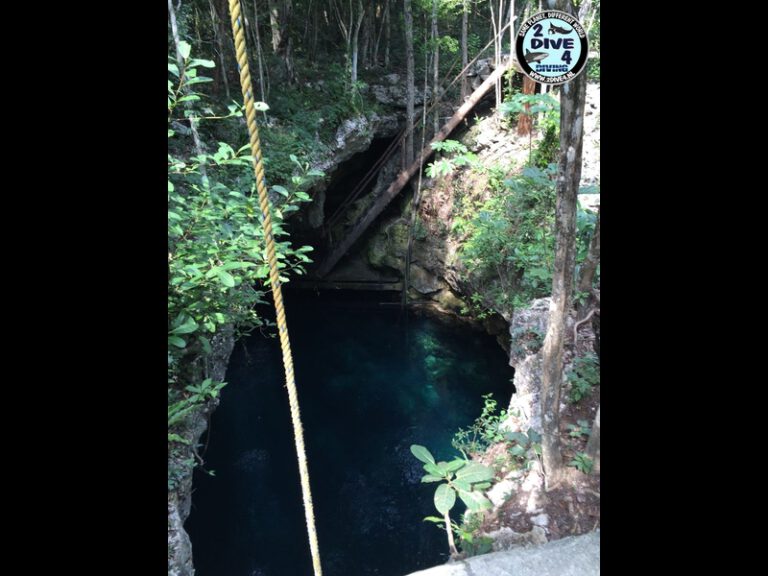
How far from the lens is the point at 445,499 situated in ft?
9.84

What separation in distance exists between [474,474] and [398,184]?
831 cm

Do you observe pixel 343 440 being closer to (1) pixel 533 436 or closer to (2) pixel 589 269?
(1) pixel 533 436

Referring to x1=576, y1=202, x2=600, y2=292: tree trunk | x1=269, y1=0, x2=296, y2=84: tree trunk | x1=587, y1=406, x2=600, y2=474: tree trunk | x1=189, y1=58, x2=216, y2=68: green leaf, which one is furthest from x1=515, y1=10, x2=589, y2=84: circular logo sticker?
x1=269, y1=0, x2=296, y2=84: tree trunk

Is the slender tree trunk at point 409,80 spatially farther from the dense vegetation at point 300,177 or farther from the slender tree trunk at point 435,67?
the slender tree trunk at point 435,67

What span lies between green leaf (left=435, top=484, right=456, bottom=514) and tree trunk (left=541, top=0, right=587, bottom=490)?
3.16ft

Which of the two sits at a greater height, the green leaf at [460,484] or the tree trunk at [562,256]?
the tree trunk at [562,256]

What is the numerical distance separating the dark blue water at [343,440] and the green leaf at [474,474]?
249 cm

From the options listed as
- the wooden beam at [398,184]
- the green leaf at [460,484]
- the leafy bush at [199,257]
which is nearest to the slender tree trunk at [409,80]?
the wooden beam at [398,184]

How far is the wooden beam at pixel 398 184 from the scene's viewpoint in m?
10.2

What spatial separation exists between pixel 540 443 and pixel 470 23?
13.5 m

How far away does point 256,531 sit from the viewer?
5.51 metres

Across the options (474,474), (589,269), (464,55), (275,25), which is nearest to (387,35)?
(464,55)
